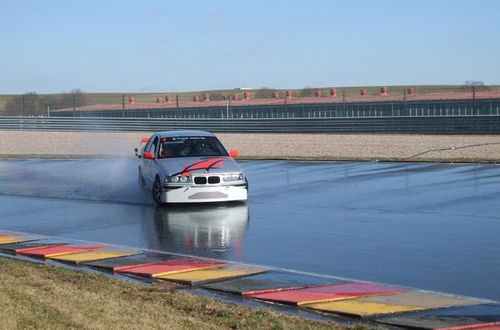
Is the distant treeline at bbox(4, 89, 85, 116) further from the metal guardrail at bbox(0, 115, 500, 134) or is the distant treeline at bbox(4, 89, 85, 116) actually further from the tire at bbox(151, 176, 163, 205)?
the tire at bbox(151, 176, 163, 205)

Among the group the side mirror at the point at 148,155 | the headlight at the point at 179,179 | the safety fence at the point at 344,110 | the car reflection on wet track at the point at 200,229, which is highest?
the safety fence at the point at 344,110

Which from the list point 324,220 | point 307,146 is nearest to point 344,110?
point 307,146

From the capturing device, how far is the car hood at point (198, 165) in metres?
15.2

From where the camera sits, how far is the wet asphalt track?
9531 mm

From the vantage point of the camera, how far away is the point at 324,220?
13.1 m

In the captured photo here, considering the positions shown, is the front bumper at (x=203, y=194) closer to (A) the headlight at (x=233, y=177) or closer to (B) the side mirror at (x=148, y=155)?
(A) the headlight at (x=233, y=177)

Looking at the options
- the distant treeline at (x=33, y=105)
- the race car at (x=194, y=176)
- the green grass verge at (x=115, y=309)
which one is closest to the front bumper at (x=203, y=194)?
the race car at (x=194, y=176)

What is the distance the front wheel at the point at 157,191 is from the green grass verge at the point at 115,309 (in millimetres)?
6743

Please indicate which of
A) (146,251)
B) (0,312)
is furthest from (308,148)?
(0,312)

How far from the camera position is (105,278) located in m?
9.07

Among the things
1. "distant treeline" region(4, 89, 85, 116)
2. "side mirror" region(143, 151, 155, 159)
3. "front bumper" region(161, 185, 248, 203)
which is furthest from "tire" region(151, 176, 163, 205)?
"distant treeline" region(4, 89, 85, 116)

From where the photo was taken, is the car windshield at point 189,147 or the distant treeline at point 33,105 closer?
the car windshield at point 189,147

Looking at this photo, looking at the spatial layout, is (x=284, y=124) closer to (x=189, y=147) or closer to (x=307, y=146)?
(x=307, y=146)

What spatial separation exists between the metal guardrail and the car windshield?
20.1m
